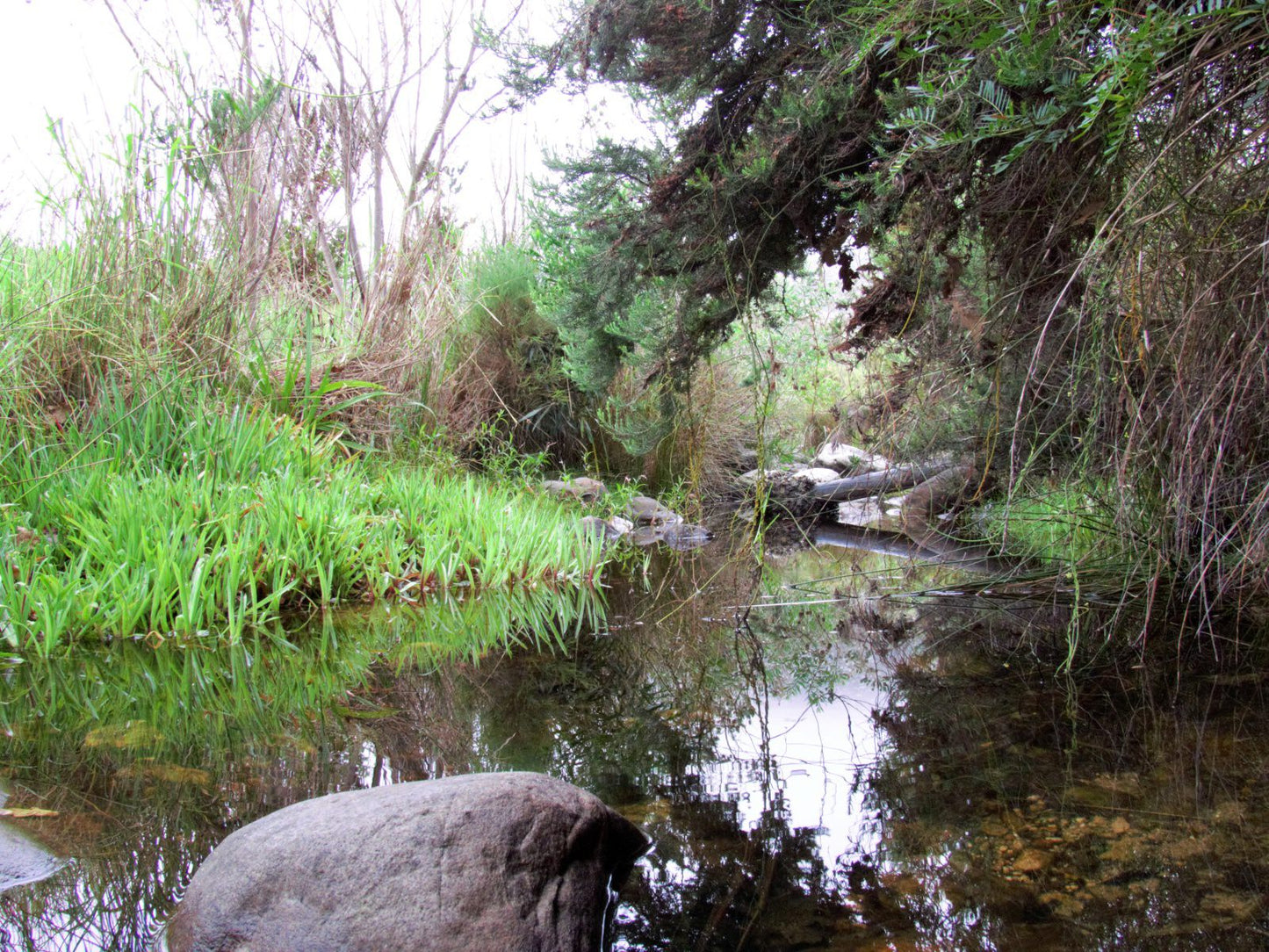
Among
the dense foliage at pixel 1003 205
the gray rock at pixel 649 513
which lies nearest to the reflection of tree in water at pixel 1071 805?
the dense foliage at pixel 1003 205

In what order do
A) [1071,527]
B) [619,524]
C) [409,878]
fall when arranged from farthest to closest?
1. [619,524]
2. [1071,527]
3. [409,878]

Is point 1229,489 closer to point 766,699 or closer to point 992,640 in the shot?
point 992,640

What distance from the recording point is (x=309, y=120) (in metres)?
5.44

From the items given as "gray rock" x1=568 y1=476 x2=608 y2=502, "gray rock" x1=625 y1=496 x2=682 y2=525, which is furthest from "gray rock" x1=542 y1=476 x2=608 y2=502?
"gray rock" x1=625 y1=496 x2=682 y2=525

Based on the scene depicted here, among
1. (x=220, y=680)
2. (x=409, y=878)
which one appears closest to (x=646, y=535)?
(x=220, y=680)

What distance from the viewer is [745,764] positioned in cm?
196

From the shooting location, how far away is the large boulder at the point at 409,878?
49.5 inches

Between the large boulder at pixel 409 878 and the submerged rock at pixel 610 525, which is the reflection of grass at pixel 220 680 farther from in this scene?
the submerged rock at pixel 610 525

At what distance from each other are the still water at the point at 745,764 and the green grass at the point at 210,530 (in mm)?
223

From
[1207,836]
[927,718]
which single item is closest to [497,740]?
[927,718]

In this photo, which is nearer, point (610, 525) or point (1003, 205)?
point (1003, 205)

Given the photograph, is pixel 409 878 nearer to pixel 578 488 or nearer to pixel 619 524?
pixel 619 524

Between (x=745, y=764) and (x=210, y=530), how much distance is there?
2.41m

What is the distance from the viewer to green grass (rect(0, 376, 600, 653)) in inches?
117
